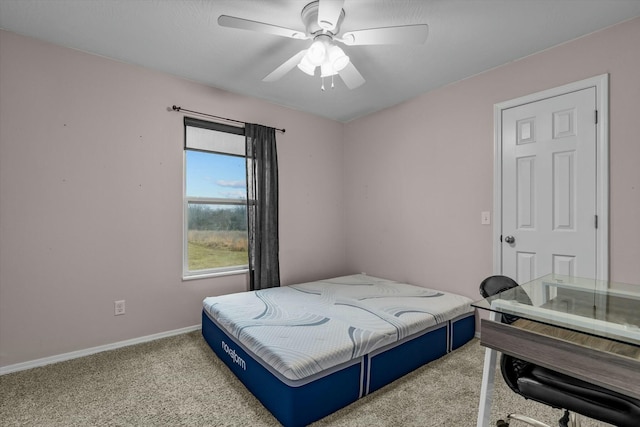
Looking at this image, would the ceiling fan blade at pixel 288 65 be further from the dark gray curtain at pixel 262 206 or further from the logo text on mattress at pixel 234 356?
the logo text on mattress at pixel 234 356

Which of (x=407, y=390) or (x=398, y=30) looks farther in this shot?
(x=407, y=390)

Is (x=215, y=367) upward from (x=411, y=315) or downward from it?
downward

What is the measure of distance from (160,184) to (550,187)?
3378mm

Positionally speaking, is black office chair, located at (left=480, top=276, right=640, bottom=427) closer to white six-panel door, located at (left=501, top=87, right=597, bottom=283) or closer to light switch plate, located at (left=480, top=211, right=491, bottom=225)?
white six-panel door, located at (left=501, top=87, right=597, bottom=283)

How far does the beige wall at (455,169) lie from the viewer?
6.57 ft

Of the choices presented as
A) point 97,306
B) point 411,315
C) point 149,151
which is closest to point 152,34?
point 149,151

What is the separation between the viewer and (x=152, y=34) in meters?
2.16

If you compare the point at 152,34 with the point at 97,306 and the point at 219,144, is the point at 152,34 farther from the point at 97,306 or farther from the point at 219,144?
the point at 97,306

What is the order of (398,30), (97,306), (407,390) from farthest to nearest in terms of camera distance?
(97,306)
(407,390)
(398,30)

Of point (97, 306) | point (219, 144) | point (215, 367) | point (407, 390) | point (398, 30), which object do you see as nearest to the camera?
point (398, 30)

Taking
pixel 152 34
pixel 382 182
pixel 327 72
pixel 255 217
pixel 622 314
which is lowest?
pixel 622 314

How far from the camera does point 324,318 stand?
2.26 m

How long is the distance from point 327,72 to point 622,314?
197 cm

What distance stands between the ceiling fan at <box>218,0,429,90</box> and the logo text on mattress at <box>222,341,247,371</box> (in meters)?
2.05
